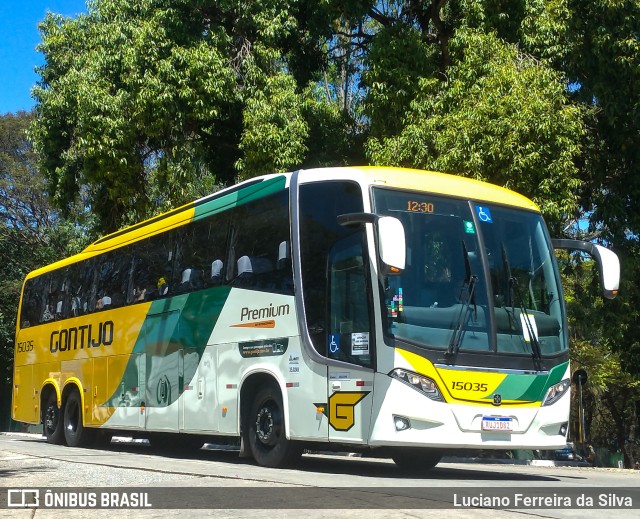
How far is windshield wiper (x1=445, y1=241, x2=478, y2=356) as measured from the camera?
1000cm

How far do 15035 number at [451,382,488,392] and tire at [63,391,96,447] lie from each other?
9.21 metres

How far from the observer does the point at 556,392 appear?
35.2 feet

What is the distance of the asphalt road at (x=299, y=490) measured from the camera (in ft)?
23.0

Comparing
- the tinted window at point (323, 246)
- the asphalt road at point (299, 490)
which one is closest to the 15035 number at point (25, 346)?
the asphalt road at point (299, 490)

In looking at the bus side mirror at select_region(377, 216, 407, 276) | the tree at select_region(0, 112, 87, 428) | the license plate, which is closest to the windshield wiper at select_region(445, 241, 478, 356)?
the license plate

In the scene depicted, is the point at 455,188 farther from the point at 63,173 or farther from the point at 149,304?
the point at 63,173

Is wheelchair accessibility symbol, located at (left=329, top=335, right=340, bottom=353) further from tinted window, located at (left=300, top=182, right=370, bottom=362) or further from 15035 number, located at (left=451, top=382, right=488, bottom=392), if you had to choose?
15035 number, located at (left=451, top=382, right=488, bottom=392)

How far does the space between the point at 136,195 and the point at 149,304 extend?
23.7 ft

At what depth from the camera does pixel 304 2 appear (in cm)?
2088

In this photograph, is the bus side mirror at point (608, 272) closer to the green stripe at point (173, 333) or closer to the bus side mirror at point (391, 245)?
the bus side mirror at point (391, 245)

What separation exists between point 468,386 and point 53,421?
35.5 feet

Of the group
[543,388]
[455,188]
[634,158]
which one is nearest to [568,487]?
[543,388]

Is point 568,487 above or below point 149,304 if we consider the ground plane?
below

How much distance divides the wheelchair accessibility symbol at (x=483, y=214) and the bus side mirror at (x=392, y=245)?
188 cm
